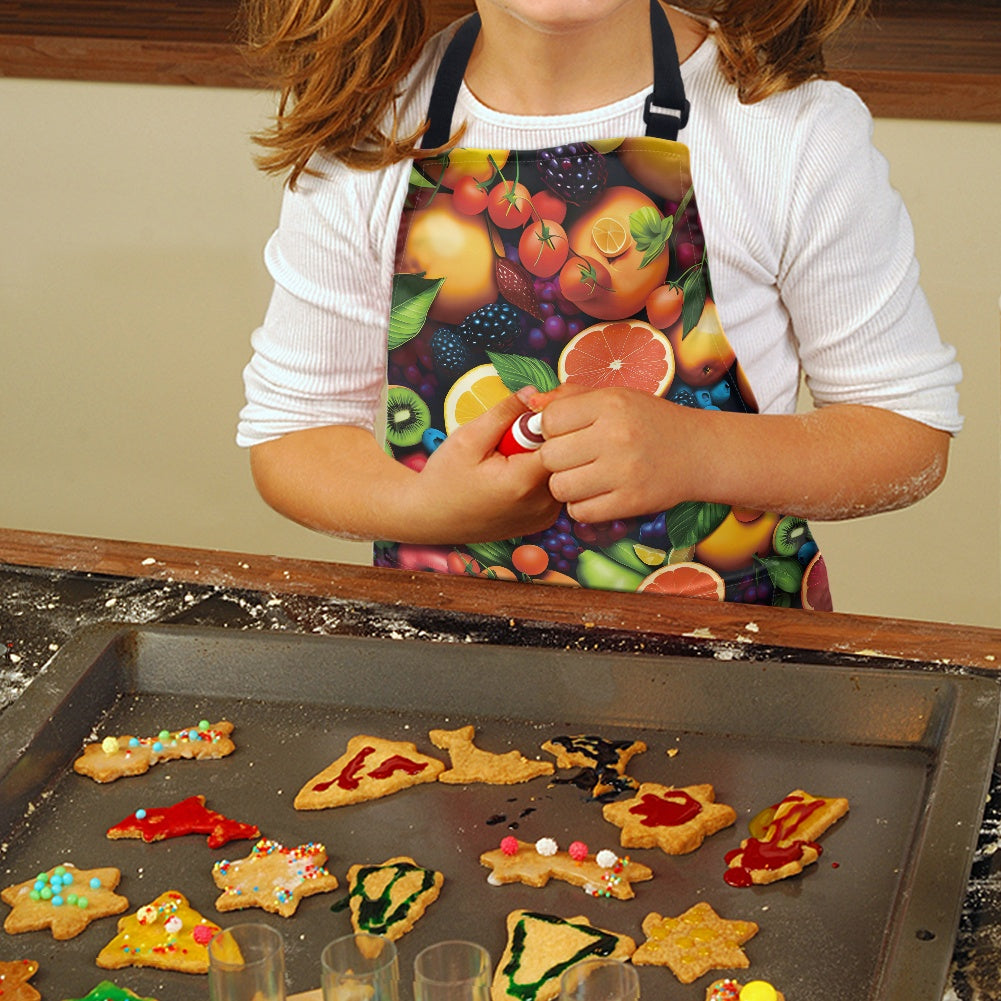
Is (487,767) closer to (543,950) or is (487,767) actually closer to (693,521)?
(543,950)

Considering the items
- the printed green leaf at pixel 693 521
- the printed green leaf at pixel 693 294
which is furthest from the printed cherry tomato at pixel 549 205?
the printed green leaf at pixel 693 521

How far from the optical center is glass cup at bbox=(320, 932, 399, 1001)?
0.64 meters

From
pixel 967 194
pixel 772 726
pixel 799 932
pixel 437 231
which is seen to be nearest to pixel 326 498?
pixel 437 231

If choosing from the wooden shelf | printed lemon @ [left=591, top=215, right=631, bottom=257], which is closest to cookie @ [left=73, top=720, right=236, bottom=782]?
printed lemon @ [left=591, top=215, right=631, bottom=257]

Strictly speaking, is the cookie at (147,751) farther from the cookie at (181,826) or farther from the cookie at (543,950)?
the cookie at (543,950)

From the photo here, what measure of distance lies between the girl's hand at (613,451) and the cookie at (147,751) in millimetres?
288

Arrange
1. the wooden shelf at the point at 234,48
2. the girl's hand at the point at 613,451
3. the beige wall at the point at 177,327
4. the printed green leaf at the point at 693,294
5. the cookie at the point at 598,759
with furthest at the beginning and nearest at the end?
the beige wall at the point at 177,327
the wooden shelf at the point at 234,48
the printed green leaf at the point at 693,294
the girl's hand at the point at 613,451
the cookie at the point at 598,759

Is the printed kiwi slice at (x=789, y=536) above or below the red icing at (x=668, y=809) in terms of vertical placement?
below

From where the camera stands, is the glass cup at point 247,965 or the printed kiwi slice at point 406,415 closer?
the glass cup at point 247,965

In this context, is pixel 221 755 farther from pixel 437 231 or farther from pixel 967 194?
pixel 967 194

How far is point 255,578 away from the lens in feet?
3.61

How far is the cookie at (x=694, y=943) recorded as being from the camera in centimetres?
73

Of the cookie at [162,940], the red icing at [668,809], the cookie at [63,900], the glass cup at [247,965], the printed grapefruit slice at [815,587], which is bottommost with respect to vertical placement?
the printed grapefruit slice at [815,587]

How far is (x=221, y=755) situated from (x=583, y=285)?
45 centimetres
